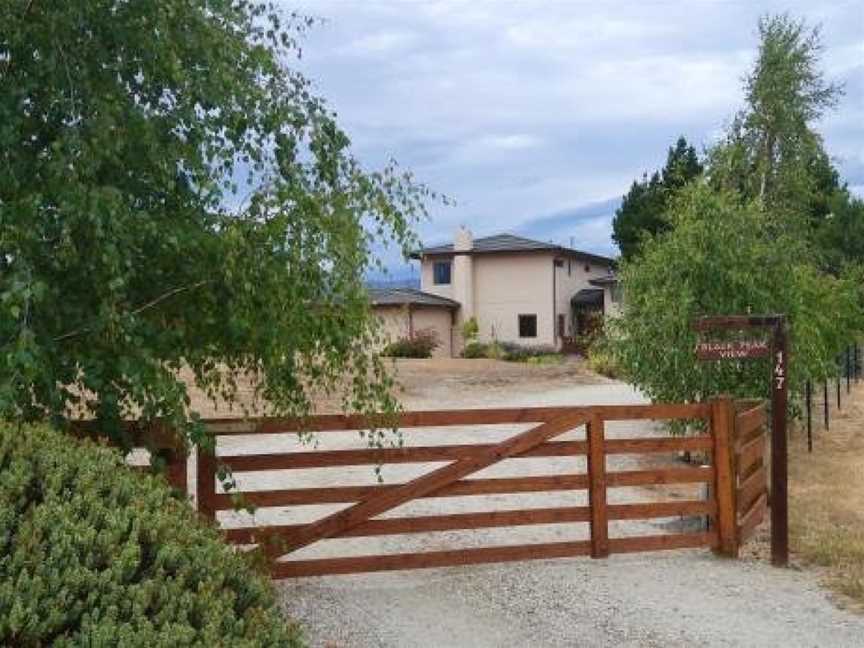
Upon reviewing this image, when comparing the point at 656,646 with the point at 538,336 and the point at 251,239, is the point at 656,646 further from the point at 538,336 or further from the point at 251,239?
the point at 538,336

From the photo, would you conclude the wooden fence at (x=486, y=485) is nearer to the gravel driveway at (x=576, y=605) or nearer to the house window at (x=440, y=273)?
the gravel driveway at (x=576, y=605)

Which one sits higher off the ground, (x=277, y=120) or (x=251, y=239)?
(x=277, y=120)

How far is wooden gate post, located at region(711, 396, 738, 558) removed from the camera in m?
7.84

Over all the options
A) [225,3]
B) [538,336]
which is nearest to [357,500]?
[225,3]

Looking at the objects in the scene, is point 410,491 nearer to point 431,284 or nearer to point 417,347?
point 417,347

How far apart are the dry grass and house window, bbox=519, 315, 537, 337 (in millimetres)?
24913

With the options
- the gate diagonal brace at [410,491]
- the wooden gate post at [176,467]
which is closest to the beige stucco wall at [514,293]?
the gate diagonal brace at [410,491]

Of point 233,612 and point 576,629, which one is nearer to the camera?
point 233,612

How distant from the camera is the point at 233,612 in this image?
304cm

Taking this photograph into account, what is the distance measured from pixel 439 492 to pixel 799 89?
27706 millimetres

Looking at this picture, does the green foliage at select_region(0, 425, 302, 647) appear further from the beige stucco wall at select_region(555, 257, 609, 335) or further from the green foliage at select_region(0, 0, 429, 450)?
the beige stucco wall at select_region(555, 257, 609, 335)

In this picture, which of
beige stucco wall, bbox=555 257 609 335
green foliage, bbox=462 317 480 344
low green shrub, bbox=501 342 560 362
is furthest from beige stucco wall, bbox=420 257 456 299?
beige stucco wall, bbox=555 257 609 335

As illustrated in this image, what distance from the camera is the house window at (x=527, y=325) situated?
45.2m

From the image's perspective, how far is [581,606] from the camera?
6.55 meters
